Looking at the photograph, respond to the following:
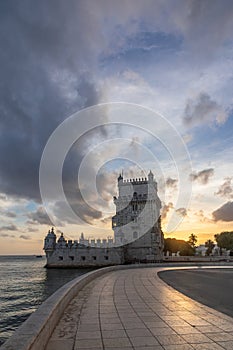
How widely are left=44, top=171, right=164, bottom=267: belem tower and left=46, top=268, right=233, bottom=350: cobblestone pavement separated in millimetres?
69894

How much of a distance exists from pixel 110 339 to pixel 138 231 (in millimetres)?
78339

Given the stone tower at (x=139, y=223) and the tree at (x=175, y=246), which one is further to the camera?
the tree at (x=175, y=246)

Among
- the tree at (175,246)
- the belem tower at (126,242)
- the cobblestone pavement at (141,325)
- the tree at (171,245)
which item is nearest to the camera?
the cobblestone pavement at (141,325)

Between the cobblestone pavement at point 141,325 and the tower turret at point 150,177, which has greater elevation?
the tower turret at point 150,177

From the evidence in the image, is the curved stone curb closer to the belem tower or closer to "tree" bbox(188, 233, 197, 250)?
Answer: the belem tower

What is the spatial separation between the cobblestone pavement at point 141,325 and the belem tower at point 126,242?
6989 cm

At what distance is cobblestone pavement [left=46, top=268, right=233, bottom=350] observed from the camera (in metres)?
7.61

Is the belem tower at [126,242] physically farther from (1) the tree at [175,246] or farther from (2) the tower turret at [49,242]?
(1) the tree at [175,246]

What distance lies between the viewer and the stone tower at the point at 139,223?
83.9m

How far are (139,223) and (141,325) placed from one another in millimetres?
76920

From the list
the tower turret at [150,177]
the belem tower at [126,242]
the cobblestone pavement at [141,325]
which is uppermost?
the tower turret at [150,177]

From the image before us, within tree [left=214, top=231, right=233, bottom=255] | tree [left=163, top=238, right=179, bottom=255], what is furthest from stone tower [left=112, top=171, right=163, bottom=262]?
tree [left=163, top=238, right=179, bottom=255]

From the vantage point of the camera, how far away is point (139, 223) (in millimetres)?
85688

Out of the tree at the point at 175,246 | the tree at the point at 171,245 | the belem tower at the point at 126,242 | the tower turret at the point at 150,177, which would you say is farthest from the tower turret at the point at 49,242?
the tree at the point at 171,245
